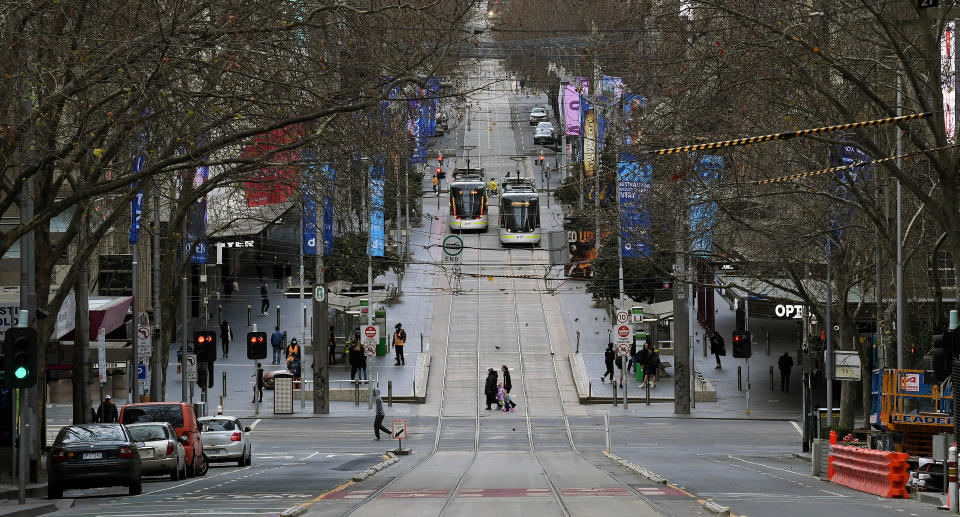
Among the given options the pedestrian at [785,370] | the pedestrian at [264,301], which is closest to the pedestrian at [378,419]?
the pedestrian at [785,370]

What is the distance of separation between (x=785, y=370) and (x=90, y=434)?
3083 cm

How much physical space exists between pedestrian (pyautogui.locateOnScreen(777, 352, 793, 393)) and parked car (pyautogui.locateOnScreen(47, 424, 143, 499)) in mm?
30003

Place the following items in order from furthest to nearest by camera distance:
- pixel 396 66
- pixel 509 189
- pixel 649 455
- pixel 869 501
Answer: pixel 509 189 → pixel 649 455 → pixel 869 501 → pixel 396 66

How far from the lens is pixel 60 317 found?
33.0 m

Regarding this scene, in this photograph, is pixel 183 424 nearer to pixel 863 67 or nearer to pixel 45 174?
pixel 45 174

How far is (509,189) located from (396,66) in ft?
205

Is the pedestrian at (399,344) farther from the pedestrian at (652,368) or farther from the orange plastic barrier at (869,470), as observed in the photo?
the orange plastic barrier at (869,470)

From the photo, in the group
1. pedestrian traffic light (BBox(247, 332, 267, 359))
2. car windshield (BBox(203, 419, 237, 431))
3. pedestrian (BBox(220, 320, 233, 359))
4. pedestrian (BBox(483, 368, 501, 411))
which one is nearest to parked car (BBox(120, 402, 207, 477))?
car windshield (BBox(203, 419, 237, 431))

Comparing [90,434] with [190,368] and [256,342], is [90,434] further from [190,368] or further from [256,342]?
[256,342]

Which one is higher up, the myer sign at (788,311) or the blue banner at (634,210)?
the blue banner at (634,210)

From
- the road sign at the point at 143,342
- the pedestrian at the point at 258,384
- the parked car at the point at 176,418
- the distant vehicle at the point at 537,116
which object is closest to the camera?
the parked car at the point at 176,418

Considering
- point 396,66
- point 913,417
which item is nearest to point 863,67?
point 913,417

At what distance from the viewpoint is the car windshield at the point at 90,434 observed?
2250cm

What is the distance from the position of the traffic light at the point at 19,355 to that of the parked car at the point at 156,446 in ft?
18.4
